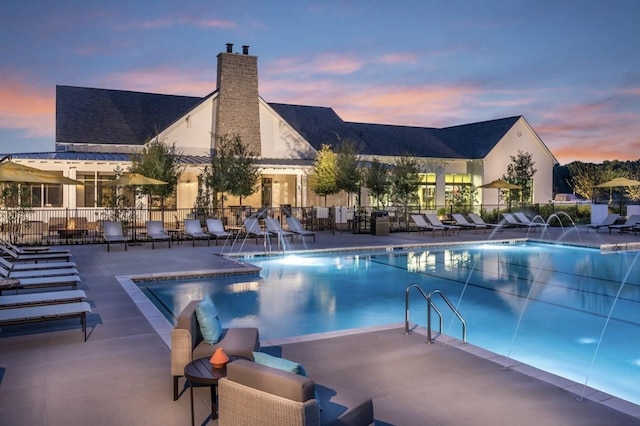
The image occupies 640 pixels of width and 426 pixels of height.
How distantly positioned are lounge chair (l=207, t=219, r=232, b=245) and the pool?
330 centimetres

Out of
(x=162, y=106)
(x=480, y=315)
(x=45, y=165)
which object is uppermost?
(x=162, y=106)

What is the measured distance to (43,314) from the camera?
6.75 metres

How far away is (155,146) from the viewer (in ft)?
70.4

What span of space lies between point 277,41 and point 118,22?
9180 millimetres

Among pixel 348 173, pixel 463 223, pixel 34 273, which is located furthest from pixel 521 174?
pixel 34 273

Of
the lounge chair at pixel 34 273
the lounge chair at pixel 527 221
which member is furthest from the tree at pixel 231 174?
the lounge chair at pixel 527 221

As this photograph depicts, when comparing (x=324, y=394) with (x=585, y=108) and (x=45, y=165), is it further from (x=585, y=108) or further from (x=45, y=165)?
(x=585, y=108)

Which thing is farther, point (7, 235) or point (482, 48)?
point (482, 48)

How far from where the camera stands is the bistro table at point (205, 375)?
4262 mm

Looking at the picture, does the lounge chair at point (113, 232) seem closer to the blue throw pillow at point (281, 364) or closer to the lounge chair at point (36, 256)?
the lounge chair at point (36, 256)

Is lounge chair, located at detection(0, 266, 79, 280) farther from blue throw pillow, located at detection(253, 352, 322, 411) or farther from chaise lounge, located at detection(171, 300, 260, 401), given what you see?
blue throw pillow, located at detection(253, 352, 322, 411)

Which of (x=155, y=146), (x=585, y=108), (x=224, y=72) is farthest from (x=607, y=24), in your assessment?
(x=155, y=146)

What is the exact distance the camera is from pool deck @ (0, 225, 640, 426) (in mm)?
4574

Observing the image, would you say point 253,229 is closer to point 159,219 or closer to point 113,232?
point 113,232
